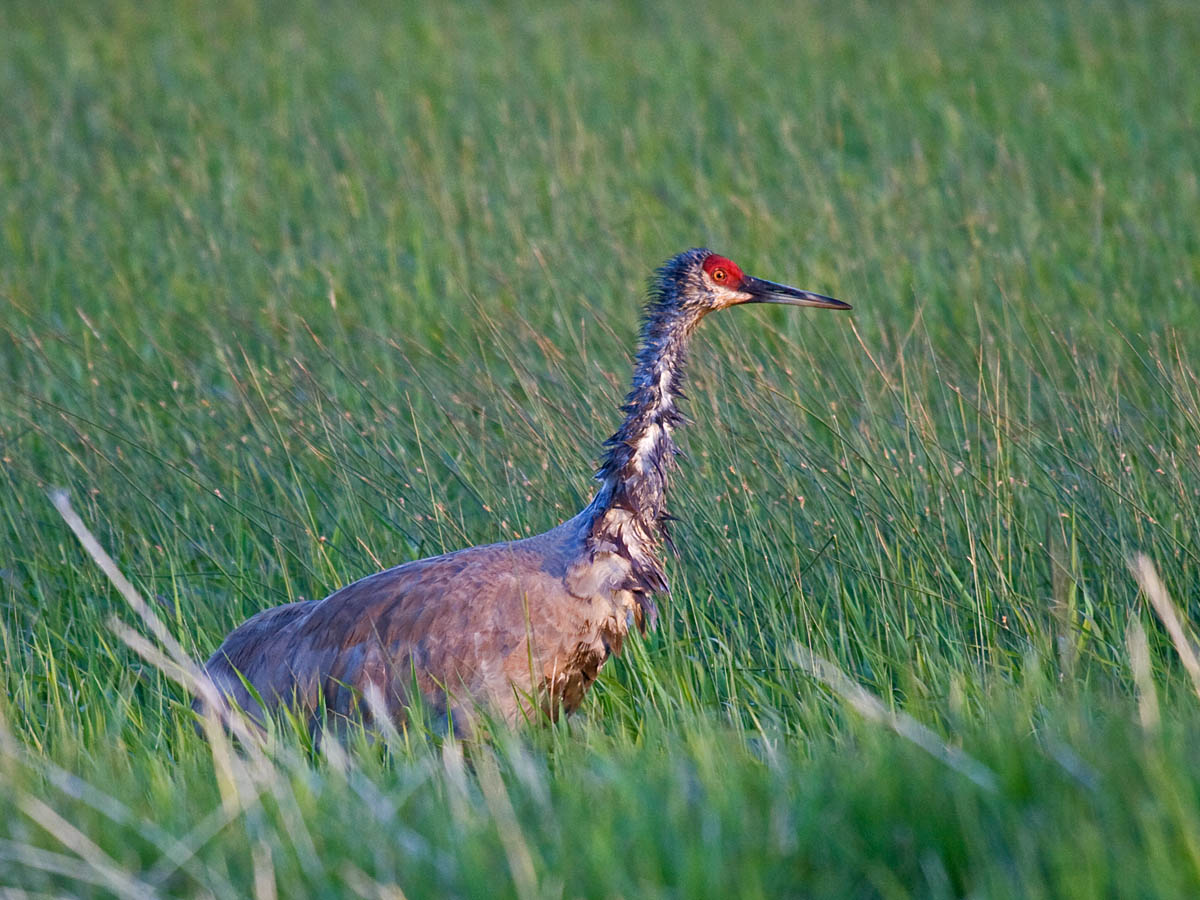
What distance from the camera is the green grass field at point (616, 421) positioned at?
288 cm

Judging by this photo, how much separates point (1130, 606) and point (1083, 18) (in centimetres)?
1140

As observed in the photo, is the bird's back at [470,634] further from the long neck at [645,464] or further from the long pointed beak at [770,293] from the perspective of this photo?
the long pointed beak at [770,293]

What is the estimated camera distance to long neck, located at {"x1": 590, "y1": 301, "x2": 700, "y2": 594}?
4.59 m

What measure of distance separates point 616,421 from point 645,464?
3.73ft

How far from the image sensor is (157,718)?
4.65m

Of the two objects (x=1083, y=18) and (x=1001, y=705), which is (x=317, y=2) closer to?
(x=1083, y=18)

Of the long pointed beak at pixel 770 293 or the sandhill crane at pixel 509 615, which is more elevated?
the long pointed beak at pixel 770 293

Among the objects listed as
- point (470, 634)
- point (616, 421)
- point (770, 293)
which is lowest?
point (470, 634)

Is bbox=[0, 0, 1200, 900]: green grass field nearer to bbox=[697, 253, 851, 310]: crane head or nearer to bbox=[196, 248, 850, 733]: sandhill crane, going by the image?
bbox=[196, 248, 850, 733]: sandhill crane

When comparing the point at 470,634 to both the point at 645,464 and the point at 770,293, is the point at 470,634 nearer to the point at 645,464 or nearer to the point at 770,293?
Result: the point at 645,464

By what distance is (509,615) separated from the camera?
4449 mm

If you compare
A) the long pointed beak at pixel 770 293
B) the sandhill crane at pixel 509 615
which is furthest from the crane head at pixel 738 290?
the sandhill crane at pixel 509 615

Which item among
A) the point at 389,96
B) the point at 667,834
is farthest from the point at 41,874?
the point at 389,96

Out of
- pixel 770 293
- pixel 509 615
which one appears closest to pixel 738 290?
pixel 770 293
